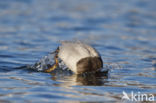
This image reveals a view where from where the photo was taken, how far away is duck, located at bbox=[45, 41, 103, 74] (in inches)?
281

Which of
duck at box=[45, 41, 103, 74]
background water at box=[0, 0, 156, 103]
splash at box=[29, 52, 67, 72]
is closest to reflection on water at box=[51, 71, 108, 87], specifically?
background water at box=[0, 0, 156, 103]

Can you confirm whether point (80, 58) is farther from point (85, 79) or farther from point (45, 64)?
point (45, 64)

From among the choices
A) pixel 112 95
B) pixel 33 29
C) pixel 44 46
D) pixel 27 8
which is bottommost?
pixel 112 95

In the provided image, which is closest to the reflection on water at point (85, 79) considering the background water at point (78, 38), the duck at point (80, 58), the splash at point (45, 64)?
the background water at point (78, 38)

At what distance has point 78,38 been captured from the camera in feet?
40.5

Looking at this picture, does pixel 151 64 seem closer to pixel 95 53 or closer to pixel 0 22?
pixel 95 53

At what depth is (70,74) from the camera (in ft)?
24.6

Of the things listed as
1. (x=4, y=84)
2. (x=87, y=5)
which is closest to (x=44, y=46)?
(x=4, y=84)

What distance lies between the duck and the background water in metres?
0.20

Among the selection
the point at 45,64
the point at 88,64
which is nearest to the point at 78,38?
the point at 45,64

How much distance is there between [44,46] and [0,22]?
A: 3.87m

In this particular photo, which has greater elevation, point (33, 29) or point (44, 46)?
point (33, 29)

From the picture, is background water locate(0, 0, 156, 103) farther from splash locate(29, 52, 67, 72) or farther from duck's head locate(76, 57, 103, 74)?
splash locate(29, 52, 67, 72)

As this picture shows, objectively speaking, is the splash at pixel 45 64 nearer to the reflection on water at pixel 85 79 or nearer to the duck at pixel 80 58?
the reflection on water at pixel 85 79
